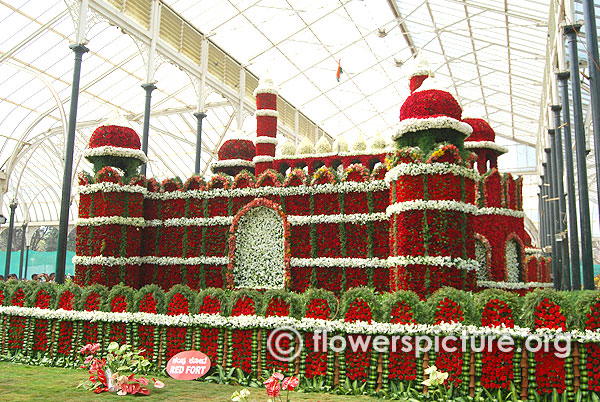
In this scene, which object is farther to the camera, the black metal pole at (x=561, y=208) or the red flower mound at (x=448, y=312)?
the black metal pole at (x=561, y=208)

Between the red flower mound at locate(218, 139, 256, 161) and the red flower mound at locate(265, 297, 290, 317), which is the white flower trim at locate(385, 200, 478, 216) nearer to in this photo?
the red flower mound at locate(265, 297, 290, 317)

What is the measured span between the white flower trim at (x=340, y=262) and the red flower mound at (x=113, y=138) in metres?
5.72

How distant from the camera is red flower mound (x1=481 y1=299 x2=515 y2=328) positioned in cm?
739

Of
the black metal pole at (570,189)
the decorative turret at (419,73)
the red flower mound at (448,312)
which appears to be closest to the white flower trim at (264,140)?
the decorative turret at (419,73)

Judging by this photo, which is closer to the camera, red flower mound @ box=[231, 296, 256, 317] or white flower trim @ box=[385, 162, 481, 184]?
red flower mound @ box=[231, 296, 256, 317]

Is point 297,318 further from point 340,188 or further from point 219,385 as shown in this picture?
point 340,188

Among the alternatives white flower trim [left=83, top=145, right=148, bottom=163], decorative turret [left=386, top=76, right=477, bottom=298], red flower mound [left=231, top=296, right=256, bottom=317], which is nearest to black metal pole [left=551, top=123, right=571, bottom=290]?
decorative turret [left=386, top=76, right=477, bottom=298]

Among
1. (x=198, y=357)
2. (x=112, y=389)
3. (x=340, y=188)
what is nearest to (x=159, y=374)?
(x=198, y=357)

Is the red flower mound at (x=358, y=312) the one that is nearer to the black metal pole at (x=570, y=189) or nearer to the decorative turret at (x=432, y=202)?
the decorative turret at (x=432, y=202)

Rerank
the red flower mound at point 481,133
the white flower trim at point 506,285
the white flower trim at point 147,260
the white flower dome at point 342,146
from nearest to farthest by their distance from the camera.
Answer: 1. the white flower trim at point 147,260
2. the white flower trim at point 506,285
3. the red flower mound at point 481,133
4. the white flower dome at point 342,146

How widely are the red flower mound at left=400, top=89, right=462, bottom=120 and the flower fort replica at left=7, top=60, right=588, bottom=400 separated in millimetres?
30

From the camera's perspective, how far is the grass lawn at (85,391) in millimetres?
7027

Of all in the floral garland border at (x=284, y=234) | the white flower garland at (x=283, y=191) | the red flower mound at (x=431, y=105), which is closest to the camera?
the red flower mound at (x=431, y=105)

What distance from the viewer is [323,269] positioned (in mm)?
12750
